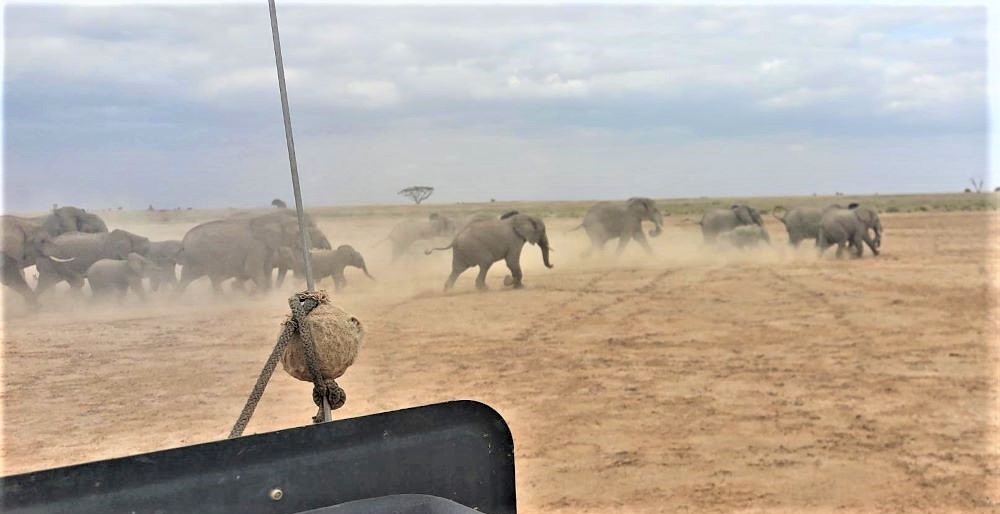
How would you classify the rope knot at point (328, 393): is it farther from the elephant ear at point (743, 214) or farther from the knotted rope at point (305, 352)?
the elephant ear at point (743, 214)

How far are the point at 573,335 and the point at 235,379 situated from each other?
412 cm

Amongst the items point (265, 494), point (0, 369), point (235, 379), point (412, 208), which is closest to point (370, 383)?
point (235, 379)

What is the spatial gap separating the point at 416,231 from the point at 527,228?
5.29m

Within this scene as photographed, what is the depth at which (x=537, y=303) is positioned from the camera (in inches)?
508

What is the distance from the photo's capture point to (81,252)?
499 inches

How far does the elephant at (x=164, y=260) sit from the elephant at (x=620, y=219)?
335 inches

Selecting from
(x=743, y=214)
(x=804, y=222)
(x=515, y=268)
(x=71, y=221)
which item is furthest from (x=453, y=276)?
(x=743, y=214)

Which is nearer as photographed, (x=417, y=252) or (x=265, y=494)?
(x=265, y=494)

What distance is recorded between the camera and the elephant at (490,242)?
42.5ft

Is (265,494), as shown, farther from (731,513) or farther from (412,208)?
(412,208)

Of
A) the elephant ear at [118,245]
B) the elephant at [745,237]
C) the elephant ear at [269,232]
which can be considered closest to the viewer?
the elephant ear at [118,245]

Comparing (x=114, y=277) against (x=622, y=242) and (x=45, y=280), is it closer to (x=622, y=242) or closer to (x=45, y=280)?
(x=45, y=280)

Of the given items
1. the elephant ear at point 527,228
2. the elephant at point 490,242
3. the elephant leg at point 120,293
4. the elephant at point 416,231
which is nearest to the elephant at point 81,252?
the elephant leg at point 120,293

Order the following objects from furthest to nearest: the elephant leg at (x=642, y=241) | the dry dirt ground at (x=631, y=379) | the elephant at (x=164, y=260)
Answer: the elephant leg at (x=642, y=241)
the elephant at (x=164, y=260)
the dry dirt ground at (x=631, y=379)
